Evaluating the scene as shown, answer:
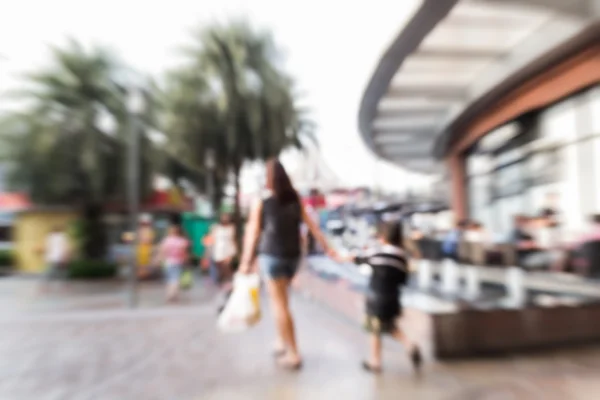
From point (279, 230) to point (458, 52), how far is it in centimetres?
678

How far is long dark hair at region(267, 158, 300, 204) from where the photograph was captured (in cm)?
464

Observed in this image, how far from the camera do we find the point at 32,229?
23.1m

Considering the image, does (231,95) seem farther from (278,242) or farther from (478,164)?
(278,242)

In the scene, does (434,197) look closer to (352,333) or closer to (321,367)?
(352,333)

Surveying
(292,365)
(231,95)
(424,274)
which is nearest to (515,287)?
(424,274)

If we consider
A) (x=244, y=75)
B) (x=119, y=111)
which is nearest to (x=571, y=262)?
(x=244, y=75)

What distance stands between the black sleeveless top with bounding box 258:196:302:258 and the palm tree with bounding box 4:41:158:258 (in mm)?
15988

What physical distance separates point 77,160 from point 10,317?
39.2 feet

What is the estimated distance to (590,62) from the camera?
363 inches

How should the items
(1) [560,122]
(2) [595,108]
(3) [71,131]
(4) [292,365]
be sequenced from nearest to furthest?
(4) [292,365] → (2) [595,108] → (1) [560,122] → (3) [71,131]

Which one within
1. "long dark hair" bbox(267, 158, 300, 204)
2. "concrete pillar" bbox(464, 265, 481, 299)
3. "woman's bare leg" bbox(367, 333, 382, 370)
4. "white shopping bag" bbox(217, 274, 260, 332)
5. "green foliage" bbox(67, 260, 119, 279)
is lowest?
"green foliage" bbox(67, 260, 119, 279)

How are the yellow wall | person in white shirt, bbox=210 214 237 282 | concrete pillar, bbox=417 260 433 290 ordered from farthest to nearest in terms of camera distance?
the yellow wall
person in white shirt, bbox=210 214 237 282
concrete pillar, bbox=417 260 433 290

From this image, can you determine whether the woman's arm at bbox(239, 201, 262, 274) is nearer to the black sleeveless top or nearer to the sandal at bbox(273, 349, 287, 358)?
the black sleeveless top

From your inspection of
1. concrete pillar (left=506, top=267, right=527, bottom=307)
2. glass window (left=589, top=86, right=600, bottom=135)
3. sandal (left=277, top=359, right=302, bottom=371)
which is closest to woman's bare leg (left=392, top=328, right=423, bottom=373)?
sandal (left=277, top=359, right=302, bottom=371)
